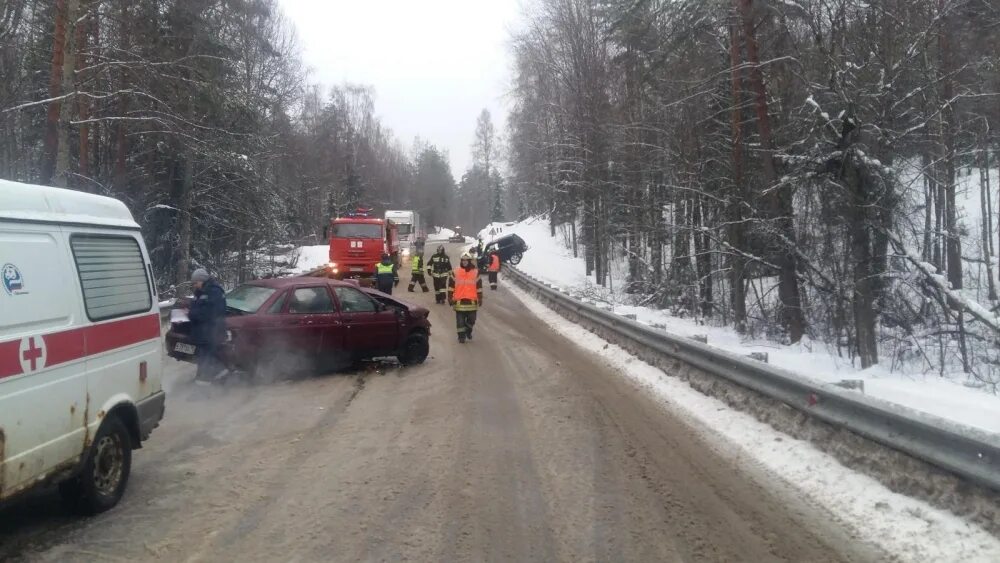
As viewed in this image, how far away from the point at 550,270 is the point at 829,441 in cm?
3324

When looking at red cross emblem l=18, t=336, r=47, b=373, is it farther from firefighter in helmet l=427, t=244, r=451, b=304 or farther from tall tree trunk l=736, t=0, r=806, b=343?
firefighter in helmet l=427, t=244, r=451, b=304

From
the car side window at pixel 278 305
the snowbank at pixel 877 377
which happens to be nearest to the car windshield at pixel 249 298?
the car side window at pixel 278 305

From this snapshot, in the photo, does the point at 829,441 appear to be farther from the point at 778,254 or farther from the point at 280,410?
the point at 778,254

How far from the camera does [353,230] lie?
1057 inches

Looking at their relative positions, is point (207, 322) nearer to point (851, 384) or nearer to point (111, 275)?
point (111, 275)

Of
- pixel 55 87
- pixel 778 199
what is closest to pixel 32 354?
pixel 55 87

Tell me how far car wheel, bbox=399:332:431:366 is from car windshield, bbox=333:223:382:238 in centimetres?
1576

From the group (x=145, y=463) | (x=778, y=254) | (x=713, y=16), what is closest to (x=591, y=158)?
(x=713, y=16)

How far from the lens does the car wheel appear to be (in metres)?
11.6

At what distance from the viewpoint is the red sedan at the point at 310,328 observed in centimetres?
938

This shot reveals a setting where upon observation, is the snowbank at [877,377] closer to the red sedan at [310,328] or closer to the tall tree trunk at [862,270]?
the tall tree trunk at [862,270]

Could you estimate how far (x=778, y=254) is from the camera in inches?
570

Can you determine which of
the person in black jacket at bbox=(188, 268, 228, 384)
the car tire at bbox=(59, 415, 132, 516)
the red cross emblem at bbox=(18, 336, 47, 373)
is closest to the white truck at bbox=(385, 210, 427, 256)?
the person in black jacket at bbox=(188, 268, 228, 384)

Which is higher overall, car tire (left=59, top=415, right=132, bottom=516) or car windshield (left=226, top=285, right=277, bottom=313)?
car windshield (left=226, top=285, right=277, bottom=313)
